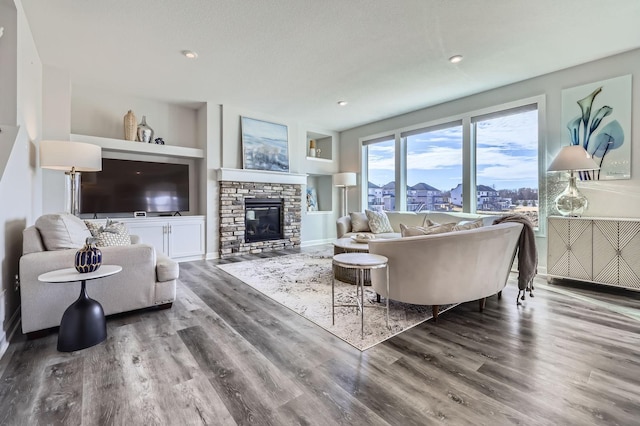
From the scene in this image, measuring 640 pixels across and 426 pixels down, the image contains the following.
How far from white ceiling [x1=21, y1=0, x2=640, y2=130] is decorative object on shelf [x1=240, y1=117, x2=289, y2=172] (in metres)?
0.96

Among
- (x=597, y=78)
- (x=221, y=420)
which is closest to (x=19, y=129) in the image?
(x=221, y=420)

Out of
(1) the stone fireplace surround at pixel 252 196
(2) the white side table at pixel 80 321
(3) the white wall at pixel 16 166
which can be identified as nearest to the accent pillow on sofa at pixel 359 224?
(1) the stone fireplace surround at pixel 252 196

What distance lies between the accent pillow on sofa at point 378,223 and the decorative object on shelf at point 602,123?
8.55 ft

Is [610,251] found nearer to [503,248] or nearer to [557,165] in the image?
[557,165]

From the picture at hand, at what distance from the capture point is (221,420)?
51.7 inches

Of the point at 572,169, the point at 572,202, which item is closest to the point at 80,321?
the point at 572,169

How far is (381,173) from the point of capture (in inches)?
245

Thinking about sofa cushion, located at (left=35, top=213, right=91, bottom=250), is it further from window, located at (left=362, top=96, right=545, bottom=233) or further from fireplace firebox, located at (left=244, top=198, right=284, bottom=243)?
window, located at (left=362, top=96, right=545, bottom=233)

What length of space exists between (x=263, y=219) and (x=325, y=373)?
439 cm

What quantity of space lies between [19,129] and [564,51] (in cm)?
548

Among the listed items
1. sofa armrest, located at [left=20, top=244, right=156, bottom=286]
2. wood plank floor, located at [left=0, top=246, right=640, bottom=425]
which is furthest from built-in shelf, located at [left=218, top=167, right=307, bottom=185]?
wood plank floor, located at [left=0, top=246, right=640, bottom=425]

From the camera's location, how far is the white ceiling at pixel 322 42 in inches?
98.8

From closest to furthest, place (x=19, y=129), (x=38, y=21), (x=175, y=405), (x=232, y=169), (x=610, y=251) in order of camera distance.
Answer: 1. (x=175, y=405)
2. (x=19, y=129)
3. (x=38, y=21)
4. (x=610, y=251)
5. (x=232, y=169)

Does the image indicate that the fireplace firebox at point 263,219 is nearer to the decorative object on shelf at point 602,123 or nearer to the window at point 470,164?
the window at point 470,164
